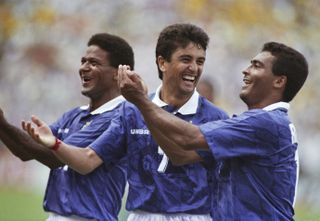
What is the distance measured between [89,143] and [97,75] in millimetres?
537

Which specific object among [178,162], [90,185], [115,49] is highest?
[115,49]

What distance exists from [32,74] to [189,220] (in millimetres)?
7826

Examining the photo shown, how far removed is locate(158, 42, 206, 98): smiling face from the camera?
19.9 ft

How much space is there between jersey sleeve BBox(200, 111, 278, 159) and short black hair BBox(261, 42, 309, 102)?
1.34 feet

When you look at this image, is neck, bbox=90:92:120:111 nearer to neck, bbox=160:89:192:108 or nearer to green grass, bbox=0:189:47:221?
neck, bbox=160:89:192:108

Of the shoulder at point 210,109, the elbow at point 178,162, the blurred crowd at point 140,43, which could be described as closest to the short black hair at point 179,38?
the shoulder at point 210,109

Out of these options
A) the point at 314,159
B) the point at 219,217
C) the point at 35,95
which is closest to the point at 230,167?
the point at 219,217

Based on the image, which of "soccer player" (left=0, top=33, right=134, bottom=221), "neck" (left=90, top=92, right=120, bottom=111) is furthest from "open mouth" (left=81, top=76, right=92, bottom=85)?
"neck" (left=90, top=92, right=120, bottom=111)

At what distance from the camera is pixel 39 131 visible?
574 centimetres

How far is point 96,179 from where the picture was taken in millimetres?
6410

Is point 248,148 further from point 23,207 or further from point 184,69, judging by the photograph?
point 23,207

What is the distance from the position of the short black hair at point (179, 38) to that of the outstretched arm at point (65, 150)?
2.73 feet

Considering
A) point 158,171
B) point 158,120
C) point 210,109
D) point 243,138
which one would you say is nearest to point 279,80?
point 243,138

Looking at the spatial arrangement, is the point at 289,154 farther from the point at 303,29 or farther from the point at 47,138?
the point at 303,29
